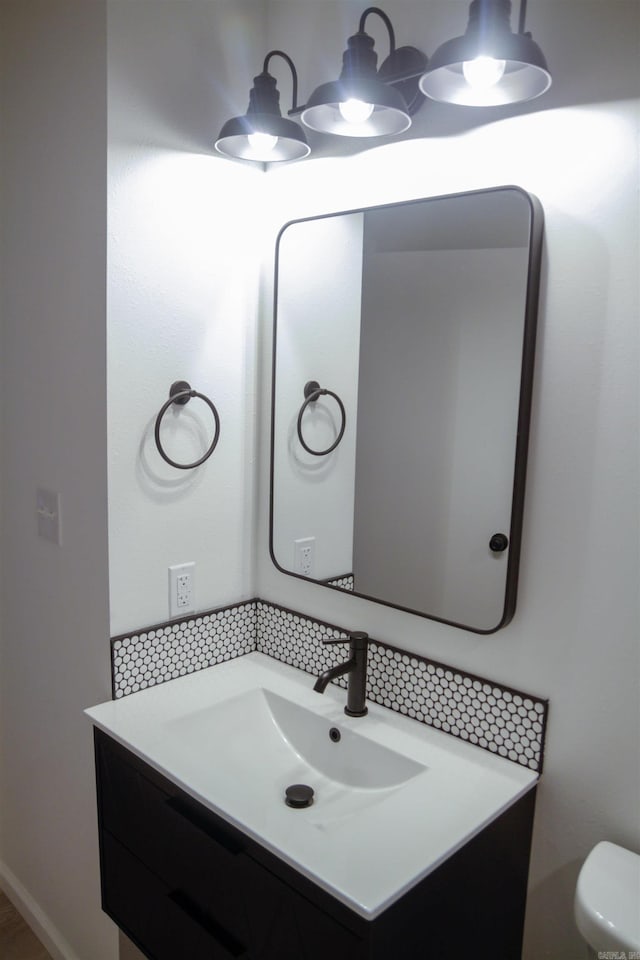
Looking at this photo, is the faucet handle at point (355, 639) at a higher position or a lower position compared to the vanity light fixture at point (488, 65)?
lower

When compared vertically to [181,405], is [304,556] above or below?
below

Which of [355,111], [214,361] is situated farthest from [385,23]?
[214,361]

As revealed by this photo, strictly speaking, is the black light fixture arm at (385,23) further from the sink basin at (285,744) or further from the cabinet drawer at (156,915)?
the cabinet drawer at (156,915)

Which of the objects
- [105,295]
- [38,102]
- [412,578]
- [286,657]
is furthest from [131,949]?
[38,102]

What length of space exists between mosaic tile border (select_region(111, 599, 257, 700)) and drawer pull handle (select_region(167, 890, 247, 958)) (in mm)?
438

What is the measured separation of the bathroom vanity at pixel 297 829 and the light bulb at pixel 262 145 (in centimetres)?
119

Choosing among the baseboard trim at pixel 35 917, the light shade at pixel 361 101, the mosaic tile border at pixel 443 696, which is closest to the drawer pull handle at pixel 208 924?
the mosaic tile border at pixel 443 696

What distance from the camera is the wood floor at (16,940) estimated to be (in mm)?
2016

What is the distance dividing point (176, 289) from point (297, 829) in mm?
1135

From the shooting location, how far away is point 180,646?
171 cm

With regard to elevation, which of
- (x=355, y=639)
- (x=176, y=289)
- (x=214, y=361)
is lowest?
(x=355, y=639)

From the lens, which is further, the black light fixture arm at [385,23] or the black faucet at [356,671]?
the black faucet at [356,671]

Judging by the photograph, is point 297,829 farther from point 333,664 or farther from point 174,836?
point 333,664

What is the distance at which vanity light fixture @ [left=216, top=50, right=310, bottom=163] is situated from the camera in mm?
1449
